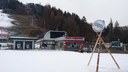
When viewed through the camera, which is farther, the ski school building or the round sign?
the ski school building

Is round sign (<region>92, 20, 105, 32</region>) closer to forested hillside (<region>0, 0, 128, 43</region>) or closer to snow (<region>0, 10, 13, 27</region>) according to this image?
forested hillside (<region>0, 0, 128, 43</region>)

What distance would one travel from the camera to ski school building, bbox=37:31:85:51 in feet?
149

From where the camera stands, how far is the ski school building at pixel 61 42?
45.3 meters

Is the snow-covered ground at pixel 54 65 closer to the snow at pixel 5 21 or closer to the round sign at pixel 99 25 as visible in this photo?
the round sign at pixel 99 25

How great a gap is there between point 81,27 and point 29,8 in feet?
236

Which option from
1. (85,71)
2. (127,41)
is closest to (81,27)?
(127,41)

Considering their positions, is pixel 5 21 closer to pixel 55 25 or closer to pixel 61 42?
pixel 55 25

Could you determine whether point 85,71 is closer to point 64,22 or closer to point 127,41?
point 127,41

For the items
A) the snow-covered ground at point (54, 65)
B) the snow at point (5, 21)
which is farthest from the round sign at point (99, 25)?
the snow at point (5, 21)

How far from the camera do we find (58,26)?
292 feet

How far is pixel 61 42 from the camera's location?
46906mm

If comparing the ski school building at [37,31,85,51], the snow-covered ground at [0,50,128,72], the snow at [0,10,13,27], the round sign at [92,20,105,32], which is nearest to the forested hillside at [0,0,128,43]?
the snow at [0,10,13,27]

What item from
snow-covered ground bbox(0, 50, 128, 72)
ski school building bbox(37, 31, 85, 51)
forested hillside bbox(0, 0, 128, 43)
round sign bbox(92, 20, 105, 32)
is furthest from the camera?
forested hillside bbox(0, 0, 128, 43)

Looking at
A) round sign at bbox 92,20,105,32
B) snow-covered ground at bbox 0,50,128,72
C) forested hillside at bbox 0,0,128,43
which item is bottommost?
snow-covered ground at bbox 0,50,128,72
